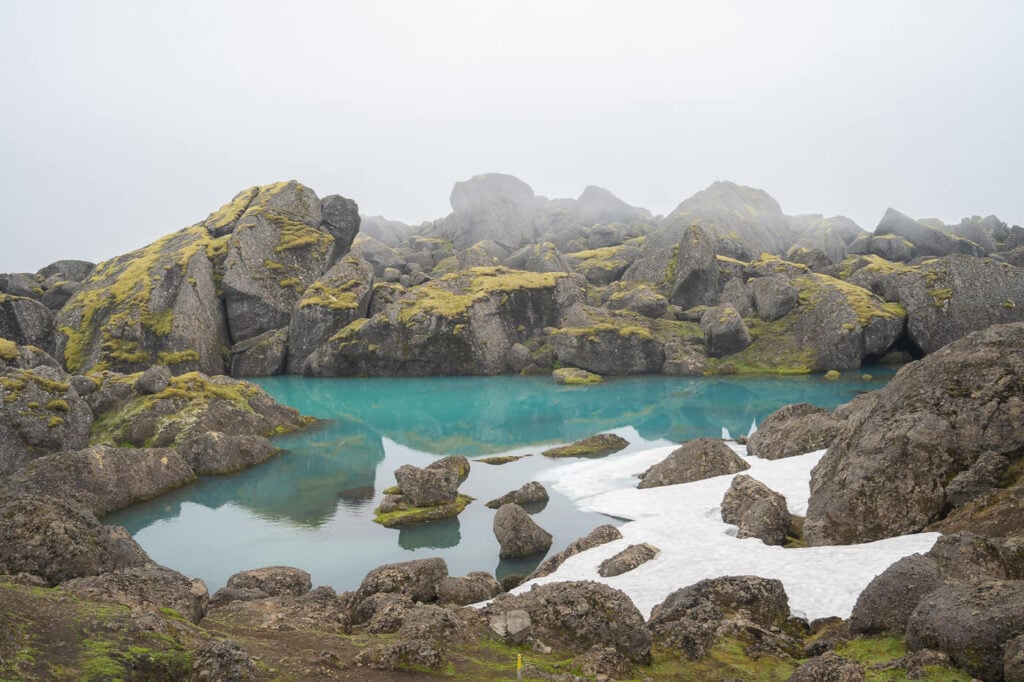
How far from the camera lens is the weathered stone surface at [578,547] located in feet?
84.9

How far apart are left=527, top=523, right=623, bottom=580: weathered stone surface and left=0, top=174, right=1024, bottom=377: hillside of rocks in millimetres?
73115

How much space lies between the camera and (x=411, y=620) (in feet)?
51.0

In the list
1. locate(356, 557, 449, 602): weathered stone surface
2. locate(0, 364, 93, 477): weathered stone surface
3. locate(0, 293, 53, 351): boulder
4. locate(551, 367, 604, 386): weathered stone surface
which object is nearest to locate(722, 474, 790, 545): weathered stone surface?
locate(356, 557, 449, 602): weathered stone surface

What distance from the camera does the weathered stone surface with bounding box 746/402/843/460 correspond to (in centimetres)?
3809

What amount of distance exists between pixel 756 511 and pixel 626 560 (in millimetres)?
6120

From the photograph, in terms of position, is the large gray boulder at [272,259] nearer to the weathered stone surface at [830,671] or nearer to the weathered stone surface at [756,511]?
the weathered stone surface at [756,511]

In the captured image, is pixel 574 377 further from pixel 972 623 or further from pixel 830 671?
pixel 830 671

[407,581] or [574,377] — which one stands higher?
[407,581]

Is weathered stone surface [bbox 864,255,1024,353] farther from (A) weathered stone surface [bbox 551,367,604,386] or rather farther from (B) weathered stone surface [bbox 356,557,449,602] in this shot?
(B) weathered stone surface [bbox 356,557,449,602]

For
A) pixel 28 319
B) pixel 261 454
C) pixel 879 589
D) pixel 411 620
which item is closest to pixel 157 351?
pixel 28 319

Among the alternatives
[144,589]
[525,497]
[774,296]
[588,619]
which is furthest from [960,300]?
[144,589]

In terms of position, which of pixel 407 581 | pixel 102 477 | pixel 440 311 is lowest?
pixel 407 581

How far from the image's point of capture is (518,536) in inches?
1181

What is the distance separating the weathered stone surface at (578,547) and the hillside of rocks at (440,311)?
73.1 metres
